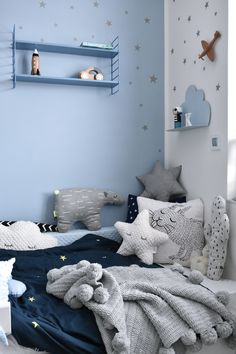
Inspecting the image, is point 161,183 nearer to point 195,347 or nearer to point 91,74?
point 91,74

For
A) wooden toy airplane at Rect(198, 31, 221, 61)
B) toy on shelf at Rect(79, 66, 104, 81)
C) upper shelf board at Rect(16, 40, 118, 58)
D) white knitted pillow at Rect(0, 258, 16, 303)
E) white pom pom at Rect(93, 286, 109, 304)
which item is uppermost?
upper shelf board at Rect(16, 40, 118, 58)

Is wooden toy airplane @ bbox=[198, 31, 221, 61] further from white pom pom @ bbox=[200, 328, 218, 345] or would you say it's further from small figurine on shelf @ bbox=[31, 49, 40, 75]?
white pom pom @ bbox=[200, 328, 218, 345]

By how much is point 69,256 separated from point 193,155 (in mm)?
1017

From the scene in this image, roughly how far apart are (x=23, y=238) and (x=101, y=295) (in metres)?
0.92

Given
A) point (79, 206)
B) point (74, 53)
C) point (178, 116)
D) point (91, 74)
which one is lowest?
point (79, 206)

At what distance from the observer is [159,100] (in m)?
2.64

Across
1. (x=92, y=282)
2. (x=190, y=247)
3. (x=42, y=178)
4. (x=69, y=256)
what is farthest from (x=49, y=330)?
(x=42, y=178)

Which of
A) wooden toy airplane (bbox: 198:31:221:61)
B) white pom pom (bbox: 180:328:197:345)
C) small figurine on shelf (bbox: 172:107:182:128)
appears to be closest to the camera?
white pom pom (bbox: 180:328:197:345)

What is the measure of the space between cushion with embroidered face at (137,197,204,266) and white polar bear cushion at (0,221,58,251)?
25.9 inches

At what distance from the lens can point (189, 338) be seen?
1.26 metres

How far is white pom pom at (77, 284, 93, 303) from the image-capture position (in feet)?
4.32

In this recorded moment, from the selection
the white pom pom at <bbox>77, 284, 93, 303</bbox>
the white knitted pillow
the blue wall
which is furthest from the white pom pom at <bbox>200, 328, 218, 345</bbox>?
the blue wall

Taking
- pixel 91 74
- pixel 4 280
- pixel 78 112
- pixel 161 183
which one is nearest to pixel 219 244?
pixel 161 183

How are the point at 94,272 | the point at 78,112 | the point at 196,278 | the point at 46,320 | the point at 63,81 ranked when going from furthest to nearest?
1. the point at 78,112
2. the point at 63,81
3. the point at 196,278
4. the point at 94,272
5. the point at 46,320
